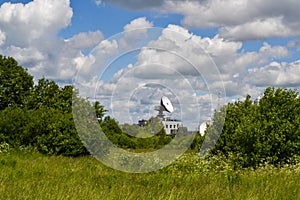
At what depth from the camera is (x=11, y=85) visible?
138 ft

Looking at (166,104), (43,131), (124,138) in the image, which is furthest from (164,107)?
(124,138)

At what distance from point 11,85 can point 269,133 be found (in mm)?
30551

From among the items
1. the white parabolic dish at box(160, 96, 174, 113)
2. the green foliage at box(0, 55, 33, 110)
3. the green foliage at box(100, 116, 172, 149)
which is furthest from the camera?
the green foliage at box(0, 55, 33, 110)

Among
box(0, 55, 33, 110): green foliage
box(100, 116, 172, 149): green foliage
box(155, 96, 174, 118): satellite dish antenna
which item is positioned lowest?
box(100, 116, 172, 149): green foliage

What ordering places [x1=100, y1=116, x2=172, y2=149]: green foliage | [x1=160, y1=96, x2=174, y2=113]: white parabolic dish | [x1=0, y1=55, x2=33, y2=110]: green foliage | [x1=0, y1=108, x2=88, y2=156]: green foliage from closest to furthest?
[x1=160, y1=96, x2=174, y2=113]: white parabolic dish < [x1=0, y1=108, x2=88, y2=156]: green foliage < [x1=100, y1=116, x2=172, y2=149]: green foliage < [x1=0, y1=55, x2=33, y2=110]: green foliage

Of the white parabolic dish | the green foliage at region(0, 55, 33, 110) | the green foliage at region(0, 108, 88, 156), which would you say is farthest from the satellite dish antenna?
the green foliage at region(0, 55, 33, 110)

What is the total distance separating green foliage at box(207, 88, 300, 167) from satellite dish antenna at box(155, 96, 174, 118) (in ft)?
9.37

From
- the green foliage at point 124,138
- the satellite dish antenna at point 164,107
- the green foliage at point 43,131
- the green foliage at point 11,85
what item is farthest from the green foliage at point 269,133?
the green foliage at point 11,85

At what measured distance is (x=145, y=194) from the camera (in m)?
7.22

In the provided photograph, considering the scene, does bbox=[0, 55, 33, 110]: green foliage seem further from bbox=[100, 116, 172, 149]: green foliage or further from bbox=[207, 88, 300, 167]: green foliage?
bbox=[207, 88, 300, 167]: green foliage

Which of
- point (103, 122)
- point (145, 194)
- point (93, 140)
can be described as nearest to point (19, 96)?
point (103, 122)

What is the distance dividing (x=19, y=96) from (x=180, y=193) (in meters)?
37.5

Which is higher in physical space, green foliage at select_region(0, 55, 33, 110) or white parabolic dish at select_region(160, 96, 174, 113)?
green foliage at select_region(0, 55, 33, 110)

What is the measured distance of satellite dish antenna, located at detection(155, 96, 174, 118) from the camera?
56.0 ft
